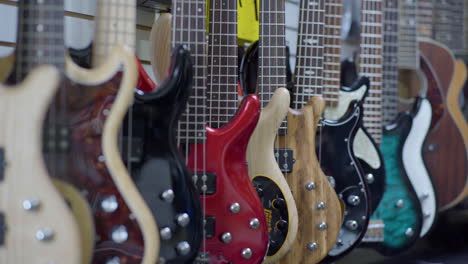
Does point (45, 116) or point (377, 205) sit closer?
point (45, 116)

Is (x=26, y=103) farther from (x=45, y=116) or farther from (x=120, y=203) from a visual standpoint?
(x=120, y=203)

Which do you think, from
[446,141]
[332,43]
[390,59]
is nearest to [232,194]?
[332,43]

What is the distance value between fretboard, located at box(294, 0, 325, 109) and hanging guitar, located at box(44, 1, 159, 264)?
2.04 ft

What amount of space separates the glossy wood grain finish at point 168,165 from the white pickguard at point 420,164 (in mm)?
814

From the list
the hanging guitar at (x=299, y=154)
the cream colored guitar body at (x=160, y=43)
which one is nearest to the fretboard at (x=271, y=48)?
the hanging guitar at (x=299, y=154)

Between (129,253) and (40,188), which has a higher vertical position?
(40,188)

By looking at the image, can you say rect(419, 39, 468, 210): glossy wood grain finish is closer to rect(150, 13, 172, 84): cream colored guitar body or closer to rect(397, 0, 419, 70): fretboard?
rect(397, 0, 419, 70): fretboard

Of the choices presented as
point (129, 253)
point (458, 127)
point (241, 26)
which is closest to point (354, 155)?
point (241, 26)

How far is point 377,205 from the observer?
4.75 feet

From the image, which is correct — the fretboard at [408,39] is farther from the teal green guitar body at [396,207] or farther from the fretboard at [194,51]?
the fretboard at [194,51]

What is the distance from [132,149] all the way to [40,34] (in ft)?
0.68

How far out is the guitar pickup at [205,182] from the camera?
1.02m

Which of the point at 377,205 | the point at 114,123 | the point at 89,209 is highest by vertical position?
the point at 114,123

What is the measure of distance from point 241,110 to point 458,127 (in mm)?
977
